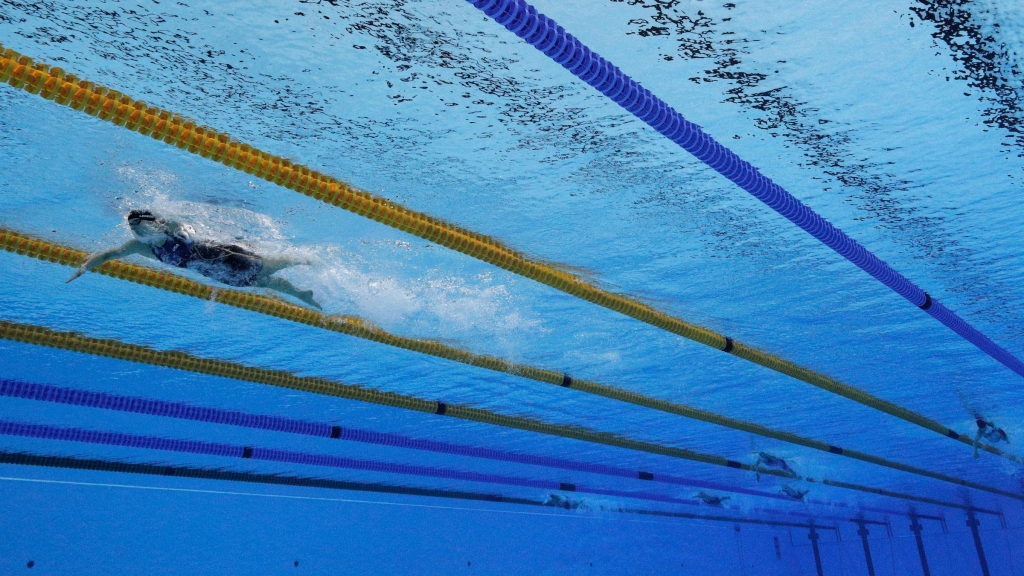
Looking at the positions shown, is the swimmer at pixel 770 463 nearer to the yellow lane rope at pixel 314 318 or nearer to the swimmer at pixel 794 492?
the swimmer at pixel 794 492

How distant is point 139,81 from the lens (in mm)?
3234

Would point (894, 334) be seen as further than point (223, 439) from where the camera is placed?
No

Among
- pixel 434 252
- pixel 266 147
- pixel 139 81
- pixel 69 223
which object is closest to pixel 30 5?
pixel 139 81

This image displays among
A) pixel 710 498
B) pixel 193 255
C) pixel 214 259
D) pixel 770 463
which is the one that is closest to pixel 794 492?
pixel 710 498

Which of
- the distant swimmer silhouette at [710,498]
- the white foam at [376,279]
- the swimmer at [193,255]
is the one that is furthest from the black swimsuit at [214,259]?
the distant swimmer silhouette at [710,498]

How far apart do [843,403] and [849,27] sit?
6434mm

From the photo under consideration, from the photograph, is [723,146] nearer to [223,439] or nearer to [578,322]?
[578,322]

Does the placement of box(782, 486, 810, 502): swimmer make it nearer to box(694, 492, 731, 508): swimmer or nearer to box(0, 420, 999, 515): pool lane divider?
box(694, 492, 731, 508): swimmer

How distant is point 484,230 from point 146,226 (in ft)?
6.68

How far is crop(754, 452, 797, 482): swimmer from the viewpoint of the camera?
10898 millimetres

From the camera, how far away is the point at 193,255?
4.29 meters

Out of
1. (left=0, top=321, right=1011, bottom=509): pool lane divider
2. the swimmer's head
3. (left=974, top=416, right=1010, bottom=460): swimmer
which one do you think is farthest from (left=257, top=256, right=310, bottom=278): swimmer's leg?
(left=974, top=416, right=1010, bottom=460): swimmer

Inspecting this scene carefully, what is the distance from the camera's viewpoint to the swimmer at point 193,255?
407 cm

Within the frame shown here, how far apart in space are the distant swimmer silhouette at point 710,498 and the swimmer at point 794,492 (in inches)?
48.5
